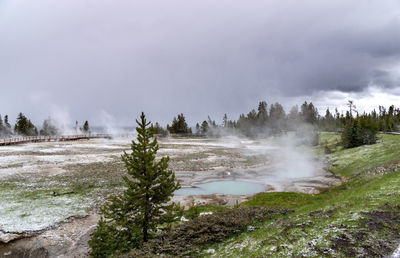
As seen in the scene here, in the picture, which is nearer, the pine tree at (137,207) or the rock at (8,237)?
the pine tree at (137,207)

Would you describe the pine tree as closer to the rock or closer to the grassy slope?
the grassy slope

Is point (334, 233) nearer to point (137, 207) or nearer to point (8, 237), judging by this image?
point (137, 207)

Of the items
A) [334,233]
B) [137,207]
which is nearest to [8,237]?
[137,207]

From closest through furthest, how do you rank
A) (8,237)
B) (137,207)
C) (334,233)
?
(334,233)
(137,207)
(8,237)

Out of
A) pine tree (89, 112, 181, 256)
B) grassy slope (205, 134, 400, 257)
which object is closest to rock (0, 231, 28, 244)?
pine tree (89, 112, 181, 256)

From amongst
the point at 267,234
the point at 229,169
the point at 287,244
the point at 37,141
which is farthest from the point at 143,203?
the point at 37,141

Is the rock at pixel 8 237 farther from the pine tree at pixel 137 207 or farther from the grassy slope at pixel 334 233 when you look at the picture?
the grassy slope at pixel 334 233

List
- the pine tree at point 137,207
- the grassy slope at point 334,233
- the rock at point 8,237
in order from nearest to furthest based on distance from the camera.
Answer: the grassy slope at point 334,233 < the pine tree at point 137,207 < the rock at point 8,237

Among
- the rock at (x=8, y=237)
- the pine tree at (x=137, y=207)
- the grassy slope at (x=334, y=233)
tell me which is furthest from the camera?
the rock at (x=8, y=237)

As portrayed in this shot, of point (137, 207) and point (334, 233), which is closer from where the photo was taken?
point (334, 233)

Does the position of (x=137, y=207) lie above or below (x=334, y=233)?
above

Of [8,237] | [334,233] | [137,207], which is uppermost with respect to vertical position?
[137,207]

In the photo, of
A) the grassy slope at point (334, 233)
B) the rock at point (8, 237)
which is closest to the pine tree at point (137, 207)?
the grassy slope at point (334, 233)

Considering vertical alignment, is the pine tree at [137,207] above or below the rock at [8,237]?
above
